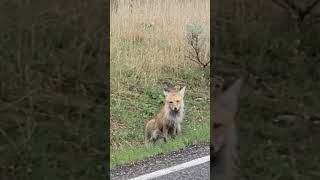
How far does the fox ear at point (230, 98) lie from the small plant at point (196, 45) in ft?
0.72

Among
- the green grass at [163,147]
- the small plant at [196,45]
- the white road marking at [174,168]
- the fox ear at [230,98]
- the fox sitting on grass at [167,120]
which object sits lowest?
the white road marking at [174,168]

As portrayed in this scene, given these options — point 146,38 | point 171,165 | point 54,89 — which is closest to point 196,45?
point 146,38

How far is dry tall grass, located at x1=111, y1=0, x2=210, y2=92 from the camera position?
6.74 ft

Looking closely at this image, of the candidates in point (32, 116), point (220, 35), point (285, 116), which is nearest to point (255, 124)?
point (285, 116)

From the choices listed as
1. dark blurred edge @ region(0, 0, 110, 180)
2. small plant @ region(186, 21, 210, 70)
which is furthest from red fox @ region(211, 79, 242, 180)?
dark blurred edge @ region(0, 0, 110, 180)

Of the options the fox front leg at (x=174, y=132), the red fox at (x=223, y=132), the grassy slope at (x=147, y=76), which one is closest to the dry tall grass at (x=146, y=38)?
the grassy slope at (x=147, y=76)

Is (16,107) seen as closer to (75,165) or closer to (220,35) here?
(75,165)

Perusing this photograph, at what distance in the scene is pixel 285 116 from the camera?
8.62 ft

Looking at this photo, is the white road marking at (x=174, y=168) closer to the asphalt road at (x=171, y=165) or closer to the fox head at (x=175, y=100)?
the asphalt road at (x=171, y=165)

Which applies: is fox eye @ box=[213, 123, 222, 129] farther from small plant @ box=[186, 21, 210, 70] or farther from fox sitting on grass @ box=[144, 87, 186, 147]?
small plant @ box=[186, 21, 210, 70]

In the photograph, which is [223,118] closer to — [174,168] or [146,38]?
[174,168]

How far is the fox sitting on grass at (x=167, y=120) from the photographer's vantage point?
2.03m

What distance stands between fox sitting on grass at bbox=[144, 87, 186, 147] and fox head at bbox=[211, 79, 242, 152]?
20 centimetres

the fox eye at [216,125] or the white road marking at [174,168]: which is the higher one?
the fox eye at [216,125]
